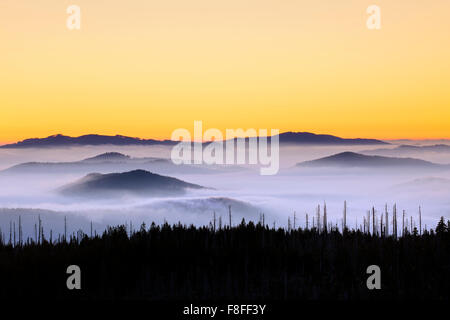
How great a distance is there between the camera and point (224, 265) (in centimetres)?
1634

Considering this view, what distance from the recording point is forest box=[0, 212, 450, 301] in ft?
47.4

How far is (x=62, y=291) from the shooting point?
574 inches

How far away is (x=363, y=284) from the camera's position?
15180 mm

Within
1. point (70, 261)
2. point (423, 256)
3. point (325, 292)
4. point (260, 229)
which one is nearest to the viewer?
point (325, 292)

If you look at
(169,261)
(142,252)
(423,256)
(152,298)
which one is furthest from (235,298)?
(423,256)

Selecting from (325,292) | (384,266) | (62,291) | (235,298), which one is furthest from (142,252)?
(384,266)

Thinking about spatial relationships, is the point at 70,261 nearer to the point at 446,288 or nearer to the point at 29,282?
the point at 29,282

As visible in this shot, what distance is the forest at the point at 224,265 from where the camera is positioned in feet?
47.4

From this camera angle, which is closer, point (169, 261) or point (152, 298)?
point (152, 298)

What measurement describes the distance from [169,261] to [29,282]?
3.81m

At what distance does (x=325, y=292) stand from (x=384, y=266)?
8.95ft
